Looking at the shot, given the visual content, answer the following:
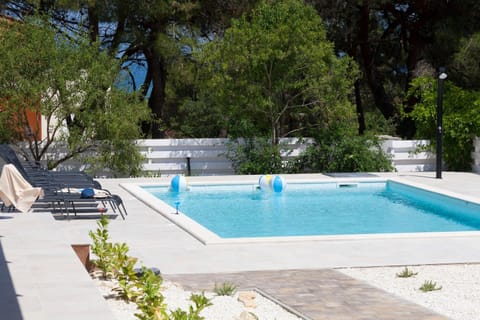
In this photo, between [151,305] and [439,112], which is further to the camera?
[439,112]

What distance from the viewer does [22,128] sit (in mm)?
16641

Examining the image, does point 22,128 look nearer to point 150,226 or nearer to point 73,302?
point 150,226

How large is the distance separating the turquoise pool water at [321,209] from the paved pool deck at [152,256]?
1719mm

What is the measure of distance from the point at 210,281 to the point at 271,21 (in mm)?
11026

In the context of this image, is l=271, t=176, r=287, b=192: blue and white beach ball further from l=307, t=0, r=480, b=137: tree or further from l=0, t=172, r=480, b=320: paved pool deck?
l=307, t=0, r=480, b=137: tree

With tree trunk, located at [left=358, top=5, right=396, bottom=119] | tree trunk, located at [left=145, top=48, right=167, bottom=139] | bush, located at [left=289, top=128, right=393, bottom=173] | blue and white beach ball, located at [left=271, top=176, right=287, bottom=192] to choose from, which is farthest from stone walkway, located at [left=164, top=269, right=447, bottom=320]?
tree trunk, located at [left=358, top=5, right=396, bottom=119]

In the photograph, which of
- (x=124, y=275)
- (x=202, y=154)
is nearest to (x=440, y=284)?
(x=124, y=275)

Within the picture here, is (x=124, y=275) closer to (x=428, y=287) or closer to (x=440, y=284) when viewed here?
(x=428, y=287)

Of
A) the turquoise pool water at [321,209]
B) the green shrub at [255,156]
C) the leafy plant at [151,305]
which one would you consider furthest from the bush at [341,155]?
the leafy plant at [151,305]

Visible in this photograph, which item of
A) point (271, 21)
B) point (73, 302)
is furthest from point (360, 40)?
point (73, 302)

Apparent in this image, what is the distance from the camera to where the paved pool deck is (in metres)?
5.42

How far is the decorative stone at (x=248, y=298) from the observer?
631 centimetres

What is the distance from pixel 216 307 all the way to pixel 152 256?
2345 millimetres

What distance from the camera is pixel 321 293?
6.74m
